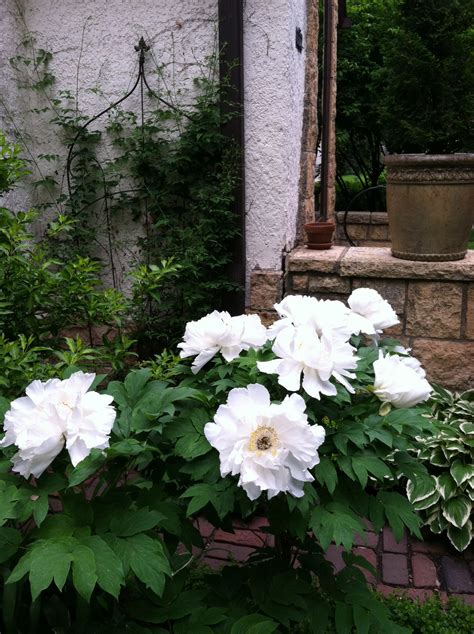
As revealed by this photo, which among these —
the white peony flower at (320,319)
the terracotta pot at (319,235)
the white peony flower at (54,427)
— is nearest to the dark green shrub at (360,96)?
the terracotta pot at (319,235)

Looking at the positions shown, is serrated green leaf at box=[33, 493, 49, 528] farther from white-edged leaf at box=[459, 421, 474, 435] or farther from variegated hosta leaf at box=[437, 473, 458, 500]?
white-edged leaf at box=[459, 421, 474, 435]

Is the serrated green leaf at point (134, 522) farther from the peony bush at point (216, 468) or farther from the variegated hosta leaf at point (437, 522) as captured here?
the variegated hosta leaf at point (437, 522)

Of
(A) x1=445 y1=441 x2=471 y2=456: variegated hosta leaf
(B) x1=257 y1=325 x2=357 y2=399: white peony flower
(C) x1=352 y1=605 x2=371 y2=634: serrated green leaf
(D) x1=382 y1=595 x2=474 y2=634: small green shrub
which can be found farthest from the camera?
(A) x1=445 y1=441 x2=471 y2=456: variegated hosta leaf

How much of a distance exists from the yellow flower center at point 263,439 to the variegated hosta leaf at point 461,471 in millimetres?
1874

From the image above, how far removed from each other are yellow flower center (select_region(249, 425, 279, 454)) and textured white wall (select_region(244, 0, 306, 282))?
2506 millimetres

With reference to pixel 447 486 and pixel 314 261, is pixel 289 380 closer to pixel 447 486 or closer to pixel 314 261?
pixel 447 486

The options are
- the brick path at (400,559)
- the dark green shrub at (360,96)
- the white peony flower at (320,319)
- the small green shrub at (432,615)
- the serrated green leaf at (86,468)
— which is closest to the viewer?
the serrated green leaf at (86,468)

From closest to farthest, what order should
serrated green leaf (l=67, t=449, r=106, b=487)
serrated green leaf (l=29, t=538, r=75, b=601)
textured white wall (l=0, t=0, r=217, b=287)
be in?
1. serrated green leaf (l=29, t=538, r=75, b=601)
2. serrated green leaf (l=67, t=449, r=106, b=487)
3. textured white wall (l=0, t=0, r=217, b=287)

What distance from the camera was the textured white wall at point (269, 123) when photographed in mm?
3420

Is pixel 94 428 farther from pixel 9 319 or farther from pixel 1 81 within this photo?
pixel 1 81

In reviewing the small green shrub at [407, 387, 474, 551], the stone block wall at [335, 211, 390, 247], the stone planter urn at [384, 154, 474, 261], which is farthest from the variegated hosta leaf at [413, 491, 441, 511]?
the stone block wall at [335, 211, 390, 247]

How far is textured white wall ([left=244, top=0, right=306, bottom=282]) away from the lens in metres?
3.42

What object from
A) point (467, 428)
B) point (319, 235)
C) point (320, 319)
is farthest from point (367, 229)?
point (320, 319)

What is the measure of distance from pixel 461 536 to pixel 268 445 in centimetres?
191
